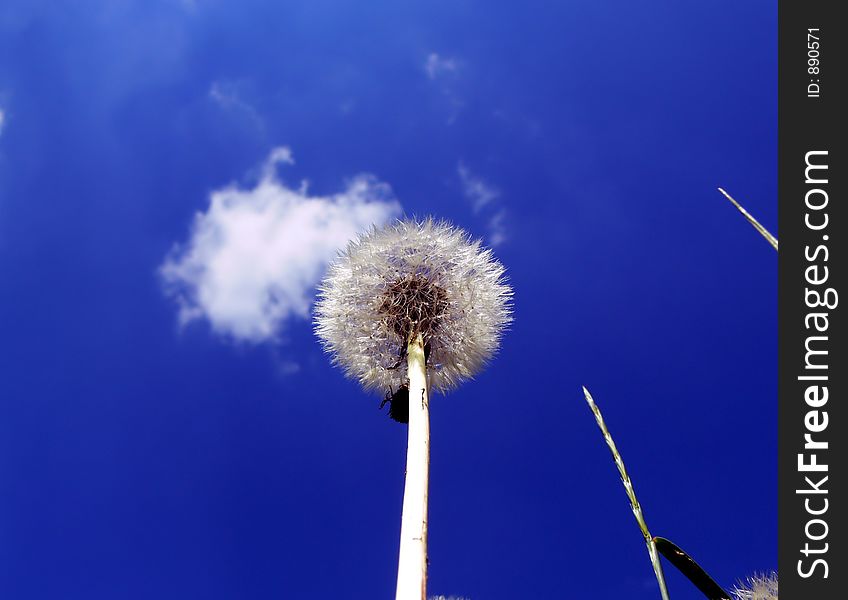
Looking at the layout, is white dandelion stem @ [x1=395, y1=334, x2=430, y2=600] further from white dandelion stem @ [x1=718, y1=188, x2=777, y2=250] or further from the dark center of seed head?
white dandelion stem @ [x1=718, y1=188, x2=777, y2=250]

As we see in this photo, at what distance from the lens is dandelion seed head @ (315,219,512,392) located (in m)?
7.48

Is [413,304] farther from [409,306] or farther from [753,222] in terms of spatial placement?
[753,222]

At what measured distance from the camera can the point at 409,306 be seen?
742cm

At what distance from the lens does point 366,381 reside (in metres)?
7.59

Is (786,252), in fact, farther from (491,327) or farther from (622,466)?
(491,327)

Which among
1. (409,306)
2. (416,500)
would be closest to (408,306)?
(409,306)

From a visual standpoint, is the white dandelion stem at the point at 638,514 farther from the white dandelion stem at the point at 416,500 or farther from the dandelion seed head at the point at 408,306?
the dandelion seed head at the point at 408,306

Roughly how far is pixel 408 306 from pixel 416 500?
2.69 m

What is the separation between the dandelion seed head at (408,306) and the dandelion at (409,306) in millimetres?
10

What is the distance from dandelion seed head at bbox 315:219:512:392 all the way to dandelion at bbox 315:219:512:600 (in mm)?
10

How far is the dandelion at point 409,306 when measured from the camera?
747 cm

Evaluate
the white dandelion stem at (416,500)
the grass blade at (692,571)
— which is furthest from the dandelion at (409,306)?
the grass blade at (692,571)

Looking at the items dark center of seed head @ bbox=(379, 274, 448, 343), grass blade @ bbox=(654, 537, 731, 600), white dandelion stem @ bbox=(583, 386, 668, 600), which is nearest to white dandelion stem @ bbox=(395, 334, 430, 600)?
dark center of seed head @ bbox=(379, 274, 448, 343)

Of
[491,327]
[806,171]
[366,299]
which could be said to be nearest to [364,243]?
[366,299]
